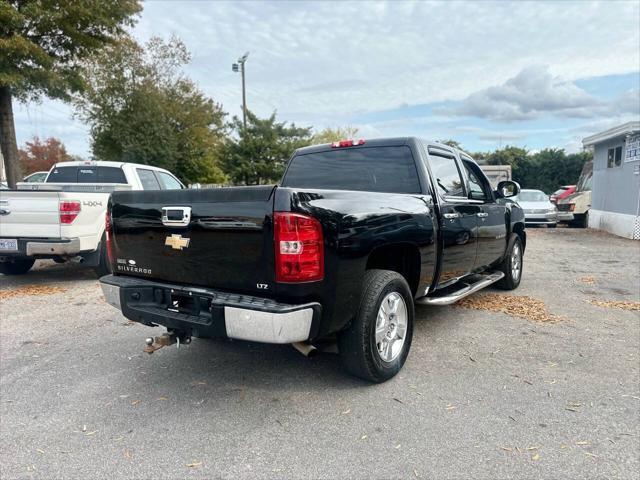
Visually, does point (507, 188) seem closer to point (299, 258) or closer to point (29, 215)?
point (299, 258)

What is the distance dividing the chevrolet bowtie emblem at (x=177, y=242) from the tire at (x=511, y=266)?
15.7 ft

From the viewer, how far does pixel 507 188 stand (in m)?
6.13

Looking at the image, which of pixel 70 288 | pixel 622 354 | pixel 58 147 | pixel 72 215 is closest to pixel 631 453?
pixel 622 354

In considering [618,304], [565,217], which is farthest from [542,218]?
[618,304]

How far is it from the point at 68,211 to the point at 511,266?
633cm

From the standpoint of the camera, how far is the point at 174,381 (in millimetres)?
3588

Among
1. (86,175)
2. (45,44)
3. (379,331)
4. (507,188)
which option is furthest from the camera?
(45,44)

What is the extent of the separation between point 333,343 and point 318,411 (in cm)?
56

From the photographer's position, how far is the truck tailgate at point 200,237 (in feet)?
9.32

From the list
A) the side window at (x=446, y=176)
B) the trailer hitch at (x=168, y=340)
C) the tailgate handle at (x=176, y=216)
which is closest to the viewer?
the tailgate handle at (x=176, y=216)

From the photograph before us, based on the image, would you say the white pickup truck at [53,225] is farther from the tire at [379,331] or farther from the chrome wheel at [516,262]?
the chrome wheel at [516,262]

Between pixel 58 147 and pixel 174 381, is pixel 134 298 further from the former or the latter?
pixel 58 147

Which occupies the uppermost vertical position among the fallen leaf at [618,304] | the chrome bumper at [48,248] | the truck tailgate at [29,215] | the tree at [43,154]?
the tree at [43,154]

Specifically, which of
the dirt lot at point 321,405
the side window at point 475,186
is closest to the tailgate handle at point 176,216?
the dirt lot at point 321,405
